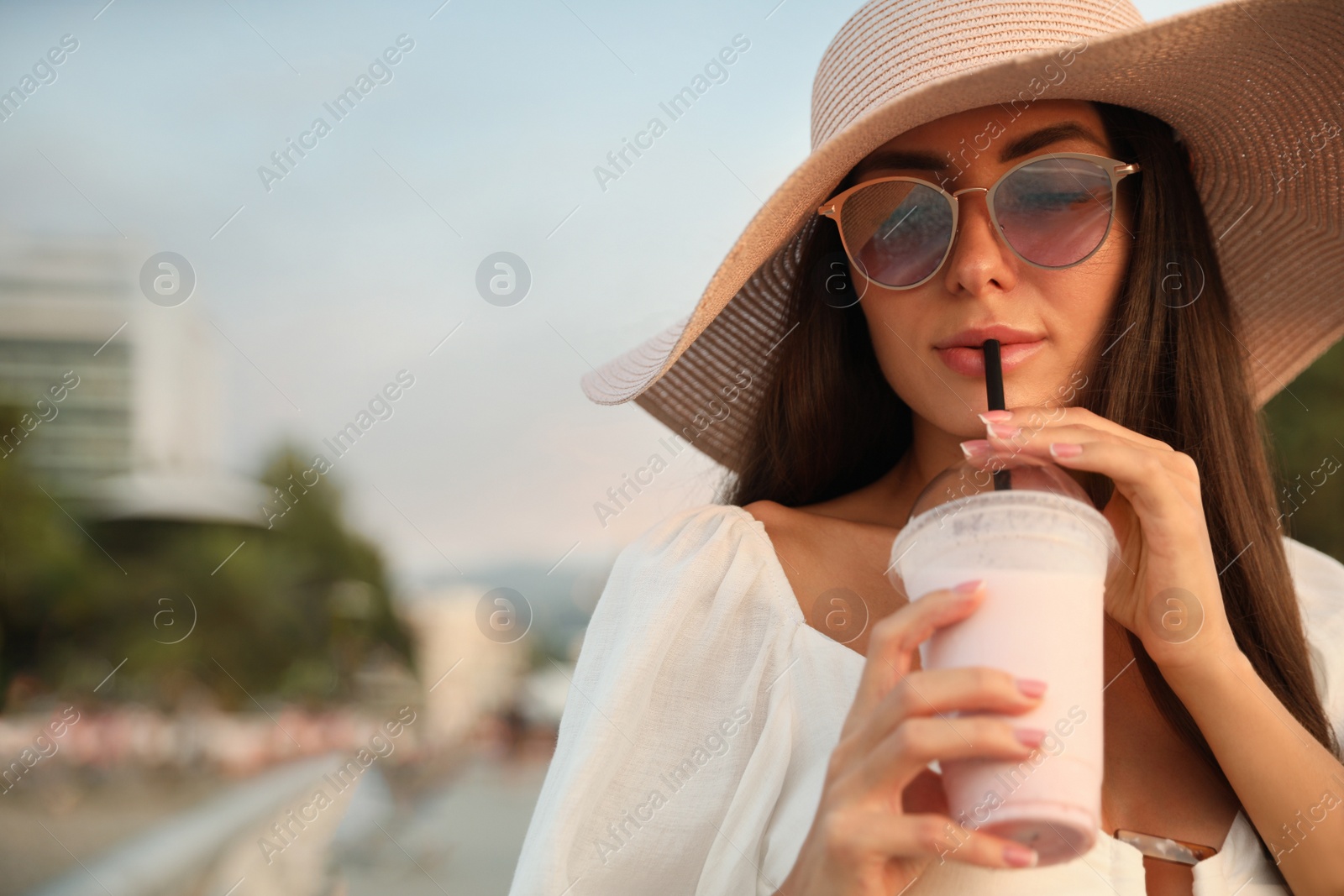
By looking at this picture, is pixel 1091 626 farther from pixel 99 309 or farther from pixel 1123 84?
pixel 99 309

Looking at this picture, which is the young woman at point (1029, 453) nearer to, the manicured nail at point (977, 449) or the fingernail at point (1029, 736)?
the manicured nail at point (977, 449)

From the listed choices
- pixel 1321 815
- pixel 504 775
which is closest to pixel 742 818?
pixel 1321 815

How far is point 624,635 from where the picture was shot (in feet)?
6.06

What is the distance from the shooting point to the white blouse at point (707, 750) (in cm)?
166

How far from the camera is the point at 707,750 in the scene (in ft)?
5.90

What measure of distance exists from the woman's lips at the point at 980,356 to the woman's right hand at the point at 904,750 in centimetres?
75

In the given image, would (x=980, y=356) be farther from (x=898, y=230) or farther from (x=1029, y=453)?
(x=1029, y=453)

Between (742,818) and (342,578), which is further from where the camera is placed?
(342,578)

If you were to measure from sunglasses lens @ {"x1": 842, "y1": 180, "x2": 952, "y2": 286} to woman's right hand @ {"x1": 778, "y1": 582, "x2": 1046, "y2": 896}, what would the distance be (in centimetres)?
84

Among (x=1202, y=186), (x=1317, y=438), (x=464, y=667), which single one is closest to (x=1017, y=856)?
(x=1202, y=186)

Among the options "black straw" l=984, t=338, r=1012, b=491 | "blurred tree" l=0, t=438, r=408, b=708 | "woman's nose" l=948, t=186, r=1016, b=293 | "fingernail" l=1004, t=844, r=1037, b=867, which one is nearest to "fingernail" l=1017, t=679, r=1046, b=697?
"fingernail" l=1004, t=844, r=1037, b=867

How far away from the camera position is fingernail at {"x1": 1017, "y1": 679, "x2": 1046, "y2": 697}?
1.15 m

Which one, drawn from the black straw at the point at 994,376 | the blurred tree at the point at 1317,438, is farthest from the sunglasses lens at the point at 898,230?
the blurred tree at the point at 1317,438

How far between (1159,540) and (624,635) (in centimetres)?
87
